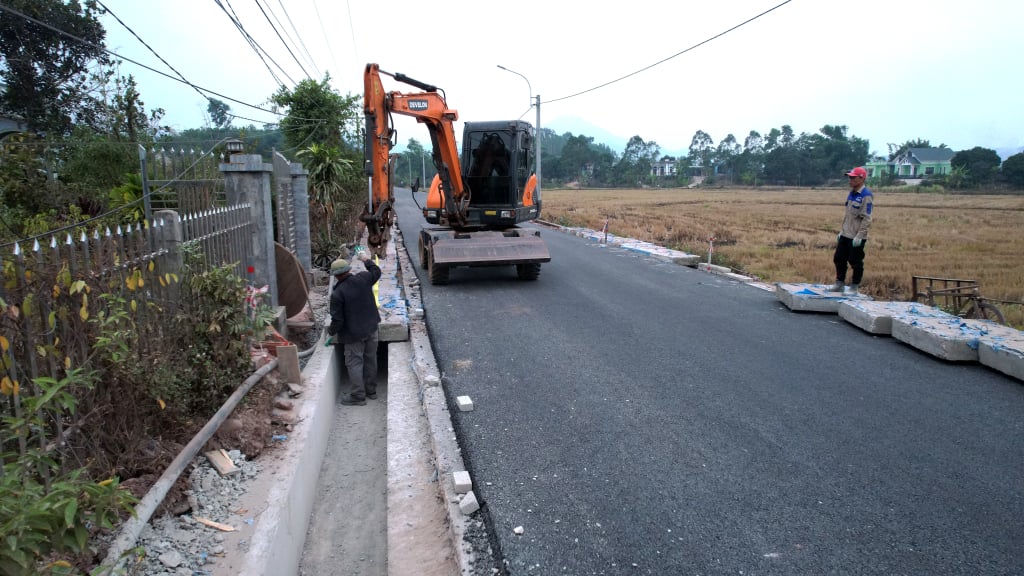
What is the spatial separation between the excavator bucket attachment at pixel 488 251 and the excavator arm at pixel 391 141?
3.06ft

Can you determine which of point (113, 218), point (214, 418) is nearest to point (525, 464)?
point (214, 418)

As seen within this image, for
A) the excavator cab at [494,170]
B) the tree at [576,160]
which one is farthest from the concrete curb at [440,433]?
the tree at [576,160]

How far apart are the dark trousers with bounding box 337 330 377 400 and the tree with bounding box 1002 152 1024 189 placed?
257 ft

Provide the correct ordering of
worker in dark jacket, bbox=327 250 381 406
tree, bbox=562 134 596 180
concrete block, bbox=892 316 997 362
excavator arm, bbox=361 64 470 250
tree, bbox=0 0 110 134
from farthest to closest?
tree, bbox=562 134 596 180
tree, bbox=0 0 110 134
excavator arm, bbox=361 64 470 250
worker in dark jacket, bbox=327 250 381 406
concrete block, bbox=892 316 997 362

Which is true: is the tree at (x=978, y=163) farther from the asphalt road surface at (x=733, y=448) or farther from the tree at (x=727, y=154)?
the asphalt road surface at (x=733, y=448)

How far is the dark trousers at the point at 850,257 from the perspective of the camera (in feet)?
30.0

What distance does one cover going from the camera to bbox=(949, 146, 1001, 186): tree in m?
68.6

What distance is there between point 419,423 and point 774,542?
10.5 ft

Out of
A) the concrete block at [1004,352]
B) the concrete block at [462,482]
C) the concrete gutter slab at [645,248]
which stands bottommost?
the concrete block at [462,482]

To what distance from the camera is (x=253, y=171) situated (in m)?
7.85

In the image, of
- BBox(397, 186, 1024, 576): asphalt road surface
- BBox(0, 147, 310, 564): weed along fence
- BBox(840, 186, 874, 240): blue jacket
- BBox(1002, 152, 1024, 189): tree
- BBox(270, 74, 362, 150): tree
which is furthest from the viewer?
BBox(1002, 152, 1024, 189): tree

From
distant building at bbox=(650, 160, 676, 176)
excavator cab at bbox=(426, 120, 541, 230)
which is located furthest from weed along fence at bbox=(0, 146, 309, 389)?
distant building at bbox=(650, 160, 676, 176)

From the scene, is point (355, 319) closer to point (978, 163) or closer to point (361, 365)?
point (361, 365)

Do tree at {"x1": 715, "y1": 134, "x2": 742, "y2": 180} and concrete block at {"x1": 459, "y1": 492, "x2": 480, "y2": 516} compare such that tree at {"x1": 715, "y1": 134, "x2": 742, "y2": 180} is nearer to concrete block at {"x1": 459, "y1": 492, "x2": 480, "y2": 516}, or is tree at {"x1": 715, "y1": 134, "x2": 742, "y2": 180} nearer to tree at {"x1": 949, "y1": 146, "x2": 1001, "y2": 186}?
tree at {"x1": 949, "y1": 146, "x2": 1001, "y2": 186}
